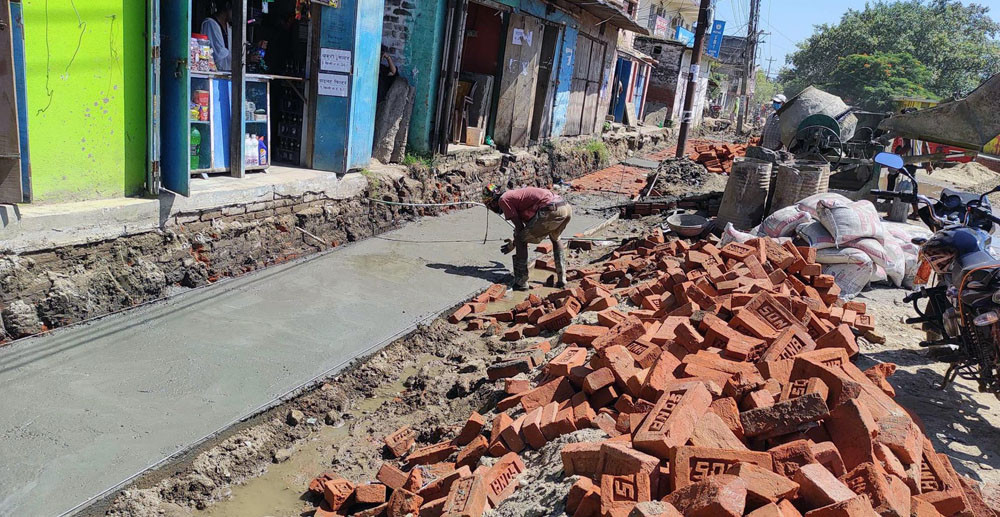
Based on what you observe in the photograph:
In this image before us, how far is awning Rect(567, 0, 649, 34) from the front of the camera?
1317 cm

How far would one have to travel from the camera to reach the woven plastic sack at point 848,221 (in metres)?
7.07

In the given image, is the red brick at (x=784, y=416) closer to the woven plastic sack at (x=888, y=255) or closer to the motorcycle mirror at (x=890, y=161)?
the motorcycle mirror at (x=890, y=161)

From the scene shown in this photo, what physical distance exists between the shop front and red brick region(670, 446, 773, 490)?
16.0 feet

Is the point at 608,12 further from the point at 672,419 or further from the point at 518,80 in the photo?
the point at 672,419

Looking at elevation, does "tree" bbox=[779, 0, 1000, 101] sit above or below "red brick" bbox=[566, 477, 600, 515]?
above

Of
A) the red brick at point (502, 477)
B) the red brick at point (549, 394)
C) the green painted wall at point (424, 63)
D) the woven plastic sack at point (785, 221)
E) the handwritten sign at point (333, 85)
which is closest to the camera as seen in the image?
the red brick at point (502, 477)

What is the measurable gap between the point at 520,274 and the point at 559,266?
0.48m

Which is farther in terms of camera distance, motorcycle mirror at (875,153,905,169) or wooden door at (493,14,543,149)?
wooden door at (493,14,543,149)

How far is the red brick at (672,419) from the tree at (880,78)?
117 feet

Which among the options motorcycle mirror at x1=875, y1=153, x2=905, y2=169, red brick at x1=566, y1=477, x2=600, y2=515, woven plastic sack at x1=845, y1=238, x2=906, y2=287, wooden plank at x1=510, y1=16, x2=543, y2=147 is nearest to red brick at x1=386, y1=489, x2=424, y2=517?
red brick at x1=566, y1=477, x2=600, y2=515

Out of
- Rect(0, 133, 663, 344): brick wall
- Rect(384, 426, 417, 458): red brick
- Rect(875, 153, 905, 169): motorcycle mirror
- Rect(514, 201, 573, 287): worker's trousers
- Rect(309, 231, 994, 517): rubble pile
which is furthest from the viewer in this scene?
Rect(514, 201, 573, 287): worker's trousers

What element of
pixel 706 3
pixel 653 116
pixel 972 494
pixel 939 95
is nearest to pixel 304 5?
pixel 972 494

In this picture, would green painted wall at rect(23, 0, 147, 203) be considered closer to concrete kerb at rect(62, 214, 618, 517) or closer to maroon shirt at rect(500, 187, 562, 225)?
concrete kerb at rect(62, 214, 618, 517)

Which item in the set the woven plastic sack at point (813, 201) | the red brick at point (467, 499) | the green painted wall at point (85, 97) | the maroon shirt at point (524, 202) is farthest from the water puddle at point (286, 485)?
the woven plastic sack at point (813, 201)
